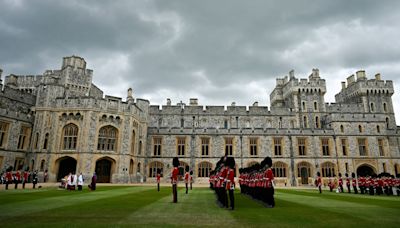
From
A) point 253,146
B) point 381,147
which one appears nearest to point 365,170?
point 381,147

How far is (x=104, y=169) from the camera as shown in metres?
29.4

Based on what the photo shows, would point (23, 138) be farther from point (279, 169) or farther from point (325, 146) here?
point (325, 146)

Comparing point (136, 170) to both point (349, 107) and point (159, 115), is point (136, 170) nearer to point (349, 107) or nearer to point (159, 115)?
point (159, 115)

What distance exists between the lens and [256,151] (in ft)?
118

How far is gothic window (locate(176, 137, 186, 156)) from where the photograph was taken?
35625 mm

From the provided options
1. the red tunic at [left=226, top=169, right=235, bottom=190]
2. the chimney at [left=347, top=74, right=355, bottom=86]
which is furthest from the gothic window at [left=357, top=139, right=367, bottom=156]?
the red tunic at [left=226, top=169, right=235, bottom=190]

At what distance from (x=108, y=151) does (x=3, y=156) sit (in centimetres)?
979

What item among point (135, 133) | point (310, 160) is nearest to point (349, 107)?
point (310, 160)

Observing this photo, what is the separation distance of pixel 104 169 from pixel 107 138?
3.59 m

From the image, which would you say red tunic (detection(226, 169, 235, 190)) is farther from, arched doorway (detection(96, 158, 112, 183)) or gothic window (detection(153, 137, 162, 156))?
gothic window (detection(153, 137, 162, 156))

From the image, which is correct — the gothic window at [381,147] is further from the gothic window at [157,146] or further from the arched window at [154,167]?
the gothic window at [157,146]

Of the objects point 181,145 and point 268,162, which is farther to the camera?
point 181,145

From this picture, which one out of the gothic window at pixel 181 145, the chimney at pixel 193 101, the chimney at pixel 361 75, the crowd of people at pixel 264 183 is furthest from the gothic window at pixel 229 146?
the chimney at pixel 361 75

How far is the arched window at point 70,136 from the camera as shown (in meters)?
28.0
